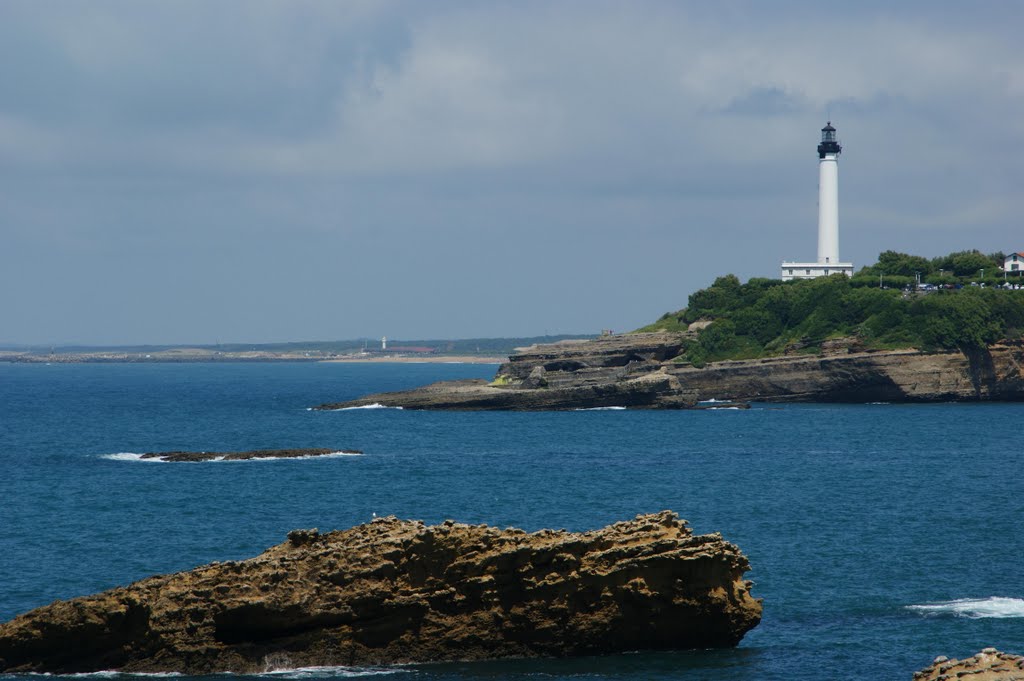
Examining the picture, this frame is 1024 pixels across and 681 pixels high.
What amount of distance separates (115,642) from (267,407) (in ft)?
334

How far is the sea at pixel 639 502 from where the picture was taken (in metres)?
30.3

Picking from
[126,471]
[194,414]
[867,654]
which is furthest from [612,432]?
[867,654]

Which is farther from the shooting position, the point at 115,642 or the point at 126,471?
the point at 126,471

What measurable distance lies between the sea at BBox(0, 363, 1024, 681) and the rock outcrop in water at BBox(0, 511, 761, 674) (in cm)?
65

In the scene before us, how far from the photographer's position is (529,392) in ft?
381

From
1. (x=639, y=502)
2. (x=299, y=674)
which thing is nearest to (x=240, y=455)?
(x=639, y=502)

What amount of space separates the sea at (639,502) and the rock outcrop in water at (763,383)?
28.2 feet

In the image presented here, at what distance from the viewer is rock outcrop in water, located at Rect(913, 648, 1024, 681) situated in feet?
66.0

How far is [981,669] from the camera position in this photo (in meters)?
20.6

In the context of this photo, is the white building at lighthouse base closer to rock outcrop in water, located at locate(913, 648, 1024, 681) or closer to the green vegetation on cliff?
the green vegetation on cliff

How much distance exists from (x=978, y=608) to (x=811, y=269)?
120423 millimetres

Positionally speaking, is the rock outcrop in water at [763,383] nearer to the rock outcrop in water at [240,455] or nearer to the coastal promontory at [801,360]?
the coastal promontory at [801,360]

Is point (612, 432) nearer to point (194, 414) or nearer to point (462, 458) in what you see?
point (462, 458)

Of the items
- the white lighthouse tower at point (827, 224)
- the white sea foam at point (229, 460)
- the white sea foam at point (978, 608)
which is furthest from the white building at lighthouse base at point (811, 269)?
the white sea foam at point (978, 608)
